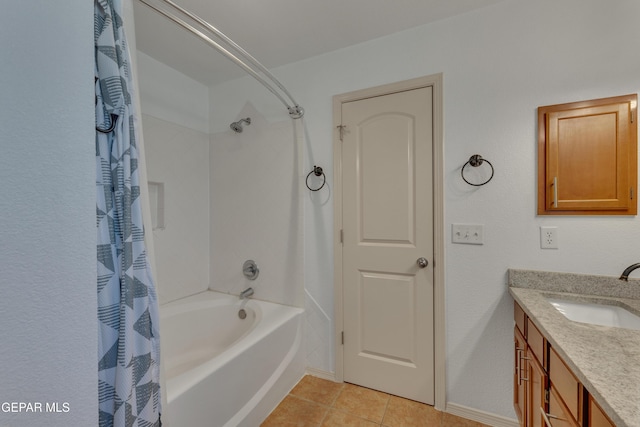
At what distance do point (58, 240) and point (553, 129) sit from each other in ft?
6.51

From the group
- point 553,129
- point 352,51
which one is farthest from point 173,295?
point 553,129

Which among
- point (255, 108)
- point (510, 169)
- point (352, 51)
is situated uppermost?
point (352, 51)

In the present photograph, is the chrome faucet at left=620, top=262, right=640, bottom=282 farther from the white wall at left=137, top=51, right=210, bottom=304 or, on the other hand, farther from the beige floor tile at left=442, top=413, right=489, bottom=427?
the white wall at left=137, top=51, right=210, bottom=304

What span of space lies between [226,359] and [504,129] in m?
1.97

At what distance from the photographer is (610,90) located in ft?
4.29

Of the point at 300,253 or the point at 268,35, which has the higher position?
the point at 268,35

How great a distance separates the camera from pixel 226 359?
1.37 meters

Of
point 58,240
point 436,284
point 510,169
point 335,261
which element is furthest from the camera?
point 335,261

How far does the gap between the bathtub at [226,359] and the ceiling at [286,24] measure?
188 cm

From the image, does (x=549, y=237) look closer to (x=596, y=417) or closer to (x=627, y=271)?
(x=627, y=271)

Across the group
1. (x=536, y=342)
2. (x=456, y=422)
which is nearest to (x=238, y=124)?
(x=536, y=342)

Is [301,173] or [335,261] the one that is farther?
[301,173]

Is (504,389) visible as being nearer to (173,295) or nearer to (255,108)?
(173,295)

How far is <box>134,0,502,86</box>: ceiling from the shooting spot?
1.53 metres
